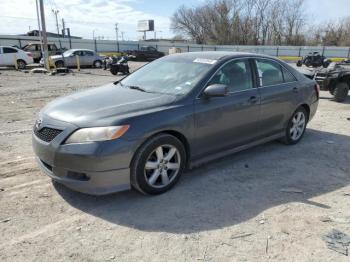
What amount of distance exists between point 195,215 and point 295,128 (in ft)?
10.7

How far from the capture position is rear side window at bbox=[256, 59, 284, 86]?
17.3ft

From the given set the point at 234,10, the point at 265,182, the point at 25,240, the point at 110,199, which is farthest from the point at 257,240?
the point at 234,10

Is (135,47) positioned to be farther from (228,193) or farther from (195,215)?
(195,215)

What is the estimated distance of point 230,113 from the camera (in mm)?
4645

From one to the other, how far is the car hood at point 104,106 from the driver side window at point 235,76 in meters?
0.84

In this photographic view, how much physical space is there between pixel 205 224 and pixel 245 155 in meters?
2.24

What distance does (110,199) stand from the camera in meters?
Answer: 3.96

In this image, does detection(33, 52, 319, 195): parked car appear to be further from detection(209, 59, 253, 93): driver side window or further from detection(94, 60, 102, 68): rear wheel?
detection(94, 60, 102, 68): rear wheel

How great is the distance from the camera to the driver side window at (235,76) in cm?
463

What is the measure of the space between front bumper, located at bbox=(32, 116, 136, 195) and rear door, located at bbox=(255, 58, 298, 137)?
250 cm

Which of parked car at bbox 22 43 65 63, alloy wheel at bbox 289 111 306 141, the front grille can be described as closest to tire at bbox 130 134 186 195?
the front grille

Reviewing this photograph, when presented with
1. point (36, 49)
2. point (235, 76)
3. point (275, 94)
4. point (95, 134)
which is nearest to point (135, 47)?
point (36, 49)

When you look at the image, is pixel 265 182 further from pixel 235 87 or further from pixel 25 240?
pixel 25 240

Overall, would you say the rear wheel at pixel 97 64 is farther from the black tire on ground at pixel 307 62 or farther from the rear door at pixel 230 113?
the rear door at pixel 230 113
